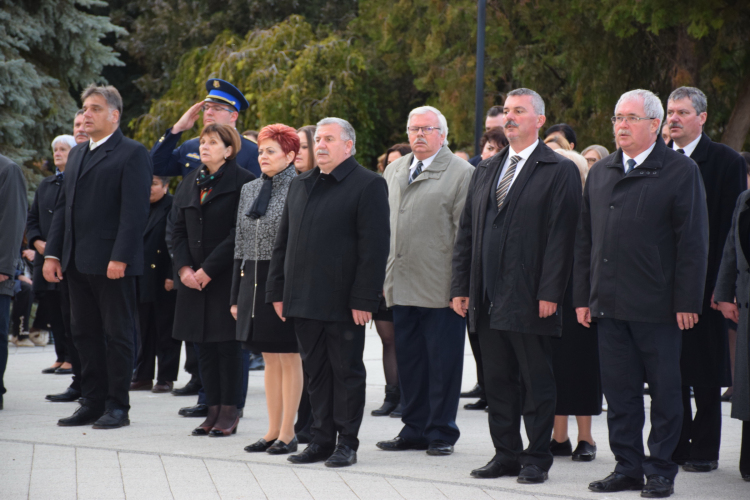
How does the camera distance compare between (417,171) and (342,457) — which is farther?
(417,171)

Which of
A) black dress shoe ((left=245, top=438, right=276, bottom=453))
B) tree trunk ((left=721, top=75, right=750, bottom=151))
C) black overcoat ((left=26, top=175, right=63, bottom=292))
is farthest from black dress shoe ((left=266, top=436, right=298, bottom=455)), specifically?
tree trunk ((left=721, top=75, right=750, bottom=151))

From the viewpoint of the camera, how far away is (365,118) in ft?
75.0

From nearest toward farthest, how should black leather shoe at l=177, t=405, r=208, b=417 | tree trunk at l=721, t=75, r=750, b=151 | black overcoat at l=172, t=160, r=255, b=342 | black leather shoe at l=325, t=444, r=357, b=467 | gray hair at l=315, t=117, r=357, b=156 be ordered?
black leather shoe at l=325, t=444, r=357, b=467 < gray hair at l=315, t=117, r=357, b=156 < black overcoat at l=172, t=160, r=255, b=342 < black leather shoe at l=177, t=405, r=208, b=417 < tree trunk at l=721, t=75, r=750, b=151

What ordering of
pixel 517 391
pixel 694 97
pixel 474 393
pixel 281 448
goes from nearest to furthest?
pixel 517 391 → pixel 694 97 → pixel 281 448 → pixel 474 393

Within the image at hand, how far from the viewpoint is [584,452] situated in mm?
6012

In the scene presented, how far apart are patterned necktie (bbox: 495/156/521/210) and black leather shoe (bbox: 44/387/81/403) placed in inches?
178

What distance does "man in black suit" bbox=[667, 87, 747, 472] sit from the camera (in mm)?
5719

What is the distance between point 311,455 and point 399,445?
776 millimetres

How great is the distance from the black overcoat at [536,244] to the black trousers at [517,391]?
144 millimetres

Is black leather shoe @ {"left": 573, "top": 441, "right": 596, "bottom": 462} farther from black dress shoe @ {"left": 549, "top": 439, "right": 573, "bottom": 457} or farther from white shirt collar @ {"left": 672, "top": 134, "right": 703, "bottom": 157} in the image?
white shirt collar @ {"left": 672, "top": 134, "right": 703, "bottom": 157}

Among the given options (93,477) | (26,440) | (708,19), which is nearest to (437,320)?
(93,477)

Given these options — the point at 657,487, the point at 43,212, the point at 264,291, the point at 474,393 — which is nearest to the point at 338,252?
the point at 264,291

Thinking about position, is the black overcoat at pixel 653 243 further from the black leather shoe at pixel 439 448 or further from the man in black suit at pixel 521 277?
the black leather shoe at pixel 439 448

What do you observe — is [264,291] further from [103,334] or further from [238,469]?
[103,334]
